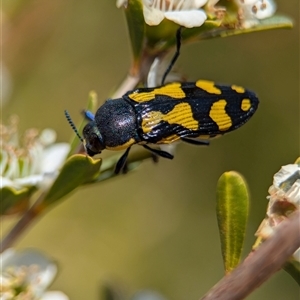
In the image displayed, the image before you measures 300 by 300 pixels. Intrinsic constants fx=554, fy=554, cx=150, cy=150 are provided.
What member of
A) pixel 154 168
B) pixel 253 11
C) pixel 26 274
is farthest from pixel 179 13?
pixel 154 168

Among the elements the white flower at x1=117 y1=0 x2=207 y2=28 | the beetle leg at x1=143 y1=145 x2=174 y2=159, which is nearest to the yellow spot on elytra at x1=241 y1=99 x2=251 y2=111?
the beetle leg at x1=143 y1=145 x2=174 y2=159

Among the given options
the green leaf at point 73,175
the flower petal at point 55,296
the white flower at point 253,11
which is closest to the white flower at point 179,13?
the white flower at point 253,11

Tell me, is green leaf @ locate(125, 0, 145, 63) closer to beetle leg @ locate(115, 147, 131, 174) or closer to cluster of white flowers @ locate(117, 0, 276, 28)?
cluster of white flowers @ locate(117, 0, 276, 28)

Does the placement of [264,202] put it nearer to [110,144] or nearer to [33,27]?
[33,27]

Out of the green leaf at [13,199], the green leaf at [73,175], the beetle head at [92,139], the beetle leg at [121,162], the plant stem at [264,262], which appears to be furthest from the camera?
the beetle head at [92,139]

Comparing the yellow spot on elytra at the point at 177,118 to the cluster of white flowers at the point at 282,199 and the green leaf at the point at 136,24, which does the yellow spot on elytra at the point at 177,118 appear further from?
the cluster of white flowers at the point at 282,199

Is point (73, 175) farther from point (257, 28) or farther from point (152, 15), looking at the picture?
point (257, 28)
